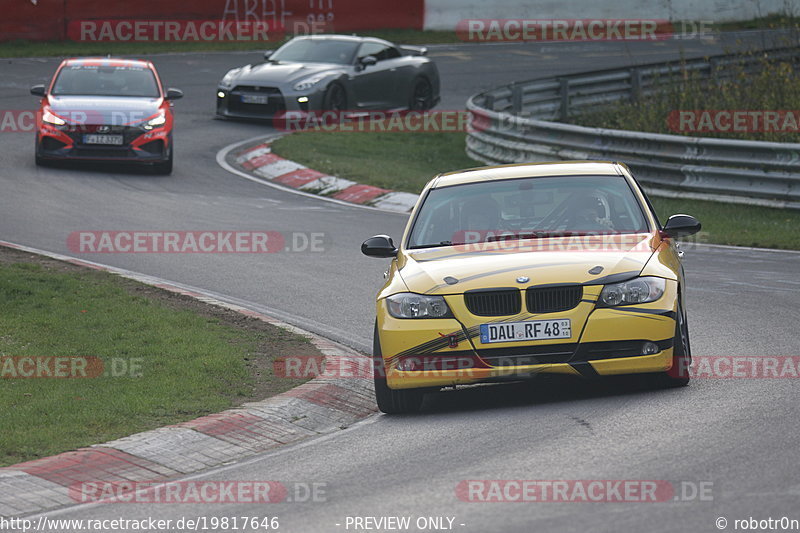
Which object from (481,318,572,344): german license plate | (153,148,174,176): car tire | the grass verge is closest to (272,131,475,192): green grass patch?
(153,148,174,176): car tire

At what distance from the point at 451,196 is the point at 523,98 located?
55.9 feet

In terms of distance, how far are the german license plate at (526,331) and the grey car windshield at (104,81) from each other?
576 inches

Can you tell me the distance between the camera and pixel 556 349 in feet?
26.6

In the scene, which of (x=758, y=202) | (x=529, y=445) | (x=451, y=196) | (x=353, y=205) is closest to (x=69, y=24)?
(x=353, y=205)

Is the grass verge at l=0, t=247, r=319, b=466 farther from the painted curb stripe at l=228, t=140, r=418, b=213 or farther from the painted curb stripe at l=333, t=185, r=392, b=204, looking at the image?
the painted curb stripe at l=333, t=185, r=392, b=204

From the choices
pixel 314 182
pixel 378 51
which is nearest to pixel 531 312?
pixel 314 182

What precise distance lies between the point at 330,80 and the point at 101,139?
634 cm

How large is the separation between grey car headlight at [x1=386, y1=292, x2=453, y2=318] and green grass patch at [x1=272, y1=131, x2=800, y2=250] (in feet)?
27.4

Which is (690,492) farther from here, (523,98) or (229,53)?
(229,53)

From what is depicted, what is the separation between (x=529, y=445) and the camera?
285 inches

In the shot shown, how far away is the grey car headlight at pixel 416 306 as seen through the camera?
8.27 metres

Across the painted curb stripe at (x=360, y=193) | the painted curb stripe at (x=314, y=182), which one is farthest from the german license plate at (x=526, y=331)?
the painted curb stripe at (x=360, y=193)

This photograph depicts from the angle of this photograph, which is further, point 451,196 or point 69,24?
point 69,24

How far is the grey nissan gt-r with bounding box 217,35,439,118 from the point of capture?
25.7m
